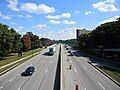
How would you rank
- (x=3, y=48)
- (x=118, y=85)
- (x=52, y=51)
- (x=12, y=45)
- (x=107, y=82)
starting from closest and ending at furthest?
(x=118, y=85)
(x=107, y=82)
(x=3, y=48)
(x=12, y=45)
(x=52, y=51)

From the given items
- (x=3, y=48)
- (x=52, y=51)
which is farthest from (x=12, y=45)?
(x=52, y=51)

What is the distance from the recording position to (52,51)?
10050cm

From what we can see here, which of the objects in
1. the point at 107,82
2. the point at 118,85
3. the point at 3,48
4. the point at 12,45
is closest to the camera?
the point at 118,85

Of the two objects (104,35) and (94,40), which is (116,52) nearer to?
(104,35)

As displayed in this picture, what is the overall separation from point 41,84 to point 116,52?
2181 inches

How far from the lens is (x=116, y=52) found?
85.4 metres

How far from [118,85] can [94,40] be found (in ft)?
230

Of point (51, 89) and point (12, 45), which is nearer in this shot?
point (51, 89)

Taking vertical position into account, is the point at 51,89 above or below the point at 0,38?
below

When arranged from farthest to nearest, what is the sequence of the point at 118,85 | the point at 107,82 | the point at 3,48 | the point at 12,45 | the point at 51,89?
the point at 12,45
the point at 3,48
the point at 107,82
the point at 118,85
the point at 51,89

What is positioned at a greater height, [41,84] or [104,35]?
[104,35]

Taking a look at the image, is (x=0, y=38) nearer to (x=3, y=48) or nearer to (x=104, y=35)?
(x=3, y=48)

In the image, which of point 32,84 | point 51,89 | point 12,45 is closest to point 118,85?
point 51,89

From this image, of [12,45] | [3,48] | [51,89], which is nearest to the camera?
[51,89]
